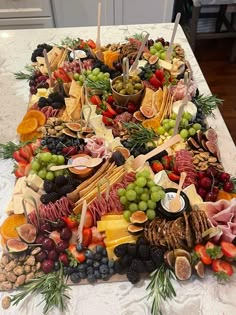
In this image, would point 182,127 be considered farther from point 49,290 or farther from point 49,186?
point 49,290

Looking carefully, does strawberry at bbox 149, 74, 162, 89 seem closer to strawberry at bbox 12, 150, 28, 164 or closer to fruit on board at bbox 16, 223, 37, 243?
strawberry at bbox 12, 150, 28, 164

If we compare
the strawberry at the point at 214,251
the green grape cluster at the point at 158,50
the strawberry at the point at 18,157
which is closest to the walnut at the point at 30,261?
the strawberry at the point at 18,157

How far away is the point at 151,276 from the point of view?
35.4 inches

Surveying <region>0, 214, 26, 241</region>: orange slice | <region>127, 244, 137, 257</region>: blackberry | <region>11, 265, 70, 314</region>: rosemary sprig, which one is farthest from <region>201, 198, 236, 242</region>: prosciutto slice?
<region>0, 214, 26, 241</region>: orange slice

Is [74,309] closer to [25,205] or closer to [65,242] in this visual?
[65,242]

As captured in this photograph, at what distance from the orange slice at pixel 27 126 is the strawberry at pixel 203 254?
28.6 inches

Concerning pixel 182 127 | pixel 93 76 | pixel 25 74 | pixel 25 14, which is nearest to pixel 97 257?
pixel 182 127

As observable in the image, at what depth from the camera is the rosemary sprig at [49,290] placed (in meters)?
0.86

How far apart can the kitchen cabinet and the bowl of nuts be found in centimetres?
129

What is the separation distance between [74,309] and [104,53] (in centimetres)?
111

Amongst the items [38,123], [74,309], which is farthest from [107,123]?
[74,309]

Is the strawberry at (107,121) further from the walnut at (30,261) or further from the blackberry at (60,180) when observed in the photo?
the walnut at (30,261)

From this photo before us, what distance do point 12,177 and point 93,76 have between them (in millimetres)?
545

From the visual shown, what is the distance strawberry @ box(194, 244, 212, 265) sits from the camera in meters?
0.89
